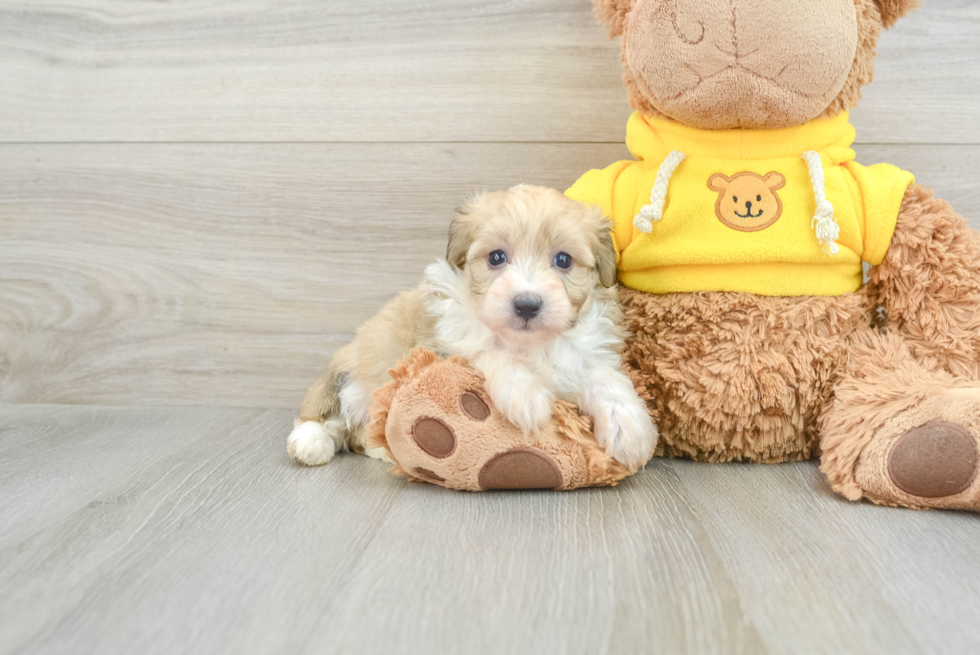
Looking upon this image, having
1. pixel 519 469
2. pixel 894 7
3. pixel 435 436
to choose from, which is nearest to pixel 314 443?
pixel 435 436

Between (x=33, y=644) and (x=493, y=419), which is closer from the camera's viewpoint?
(x=33, y=644)

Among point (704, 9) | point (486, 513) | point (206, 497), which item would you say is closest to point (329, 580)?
point (486, 513)

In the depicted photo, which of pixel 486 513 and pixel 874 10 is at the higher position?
pixel 874 10

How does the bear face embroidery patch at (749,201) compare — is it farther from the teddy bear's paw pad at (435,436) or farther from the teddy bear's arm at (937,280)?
the teddy bear's paw pad at (435,436)

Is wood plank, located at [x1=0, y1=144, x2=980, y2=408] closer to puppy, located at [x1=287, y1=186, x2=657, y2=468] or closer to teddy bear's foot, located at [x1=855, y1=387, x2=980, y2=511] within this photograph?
puppy, located at [x1=287, y1=186, x2=657, y2=468]

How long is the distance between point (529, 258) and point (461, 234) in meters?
0.16

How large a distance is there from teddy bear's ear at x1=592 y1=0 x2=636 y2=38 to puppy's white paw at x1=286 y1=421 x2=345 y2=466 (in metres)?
1.03

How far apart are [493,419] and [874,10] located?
41.5 inches

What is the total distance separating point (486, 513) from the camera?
125cm

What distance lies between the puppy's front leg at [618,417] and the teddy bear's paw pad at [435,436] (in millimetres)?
263

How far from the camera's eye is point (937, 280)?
139cm

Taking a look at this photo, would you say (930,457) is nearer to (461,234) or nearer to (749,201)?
(749,201)

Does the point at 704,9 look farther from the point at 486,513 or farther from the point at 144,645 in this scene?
the point at 144,645

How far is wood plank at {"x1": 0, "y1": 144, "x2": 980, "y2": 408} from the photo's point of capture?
1.93 meters
